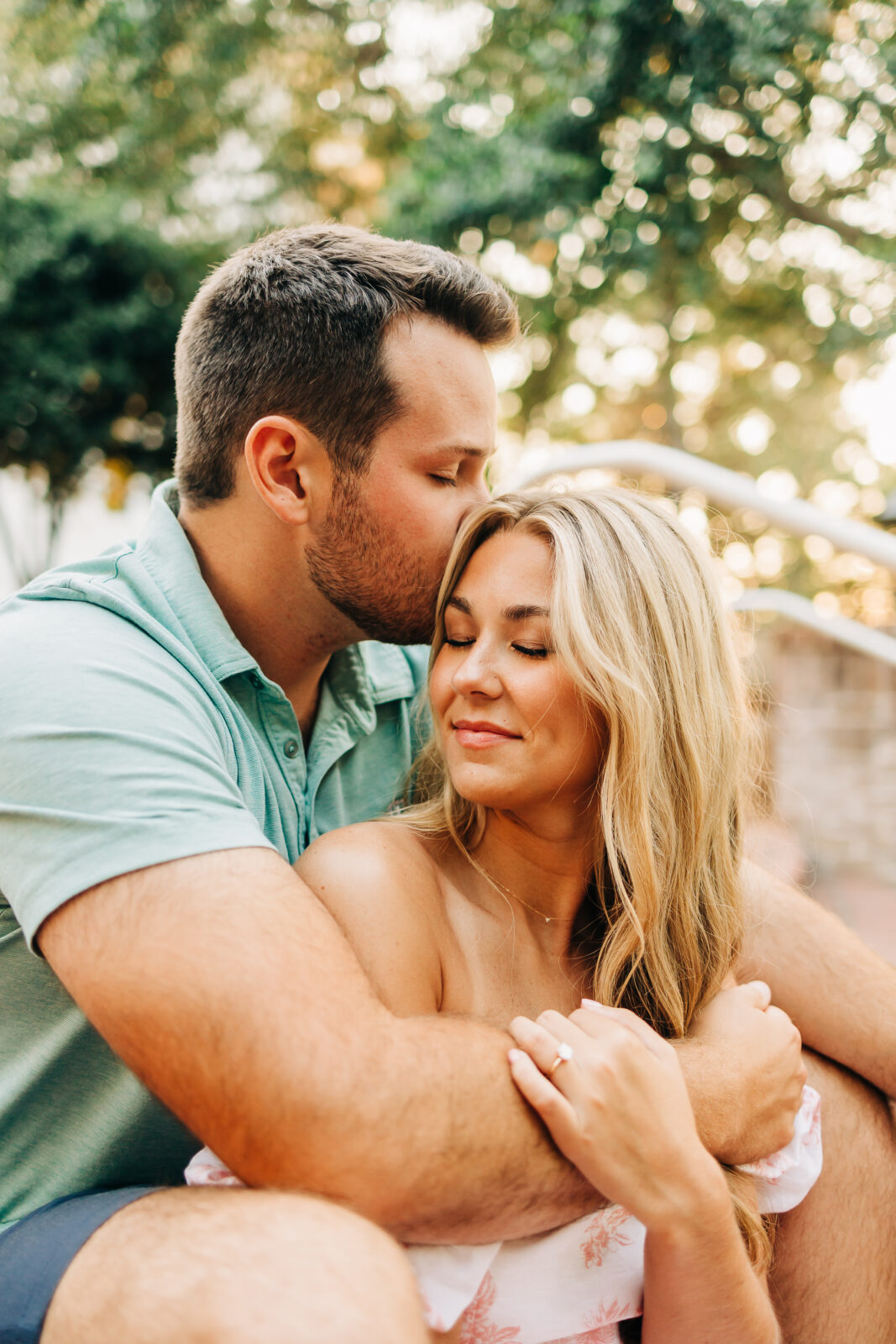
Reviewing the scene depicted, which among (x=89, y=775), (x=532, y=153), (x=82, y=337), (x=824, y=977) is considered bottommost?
(x=824, y=977)

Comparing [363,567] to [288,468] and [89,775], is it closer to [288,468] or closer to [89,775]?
[288,468]

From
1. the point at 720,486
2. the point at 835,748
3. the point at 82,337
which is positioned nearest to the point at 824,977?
the point at 720,486

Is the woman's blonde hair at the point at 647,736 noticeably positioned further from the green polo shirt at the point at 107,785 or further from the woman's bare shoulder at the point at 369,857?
the green polo shirt at the point at 107,785

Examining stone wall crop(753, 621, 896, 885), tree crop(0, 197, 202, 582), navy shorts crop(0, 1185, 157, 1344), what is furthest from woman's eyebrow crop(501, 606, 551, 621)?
tree crop(0, 197, 202, 582)

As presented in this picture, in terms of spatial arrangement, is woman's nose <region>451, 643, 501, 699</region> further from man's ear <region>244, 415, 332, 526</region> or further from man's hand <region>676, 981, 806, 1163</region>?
man's hand <region>676, 981, 806, 1163</region>

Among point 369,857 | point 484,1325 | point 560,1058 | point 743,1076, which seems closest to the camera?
point 560,1058

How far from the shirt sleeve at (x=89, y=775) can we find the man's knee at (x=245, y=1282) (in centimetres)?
44

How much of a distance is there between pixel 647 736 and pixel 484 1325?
983mm

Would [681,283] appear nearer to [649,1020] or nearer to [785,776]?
[785,776]

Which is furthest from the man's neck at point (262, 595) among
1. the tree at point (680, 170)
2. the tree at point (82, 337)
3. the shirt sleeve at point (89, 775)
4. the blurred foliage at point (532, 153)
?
the tree at point (82, 337)

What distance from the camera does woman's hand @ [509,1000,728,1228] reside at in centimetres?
136

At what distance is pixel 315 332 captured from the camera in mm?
2197

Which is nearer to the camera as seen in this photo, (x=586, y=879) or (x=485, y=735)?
(x=485, y=735)

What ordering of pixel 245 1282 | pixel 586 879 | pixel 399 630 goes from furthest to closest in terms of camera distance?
1. pixel 399 630
2. pixel 586 879
3. pixel 245 1282
